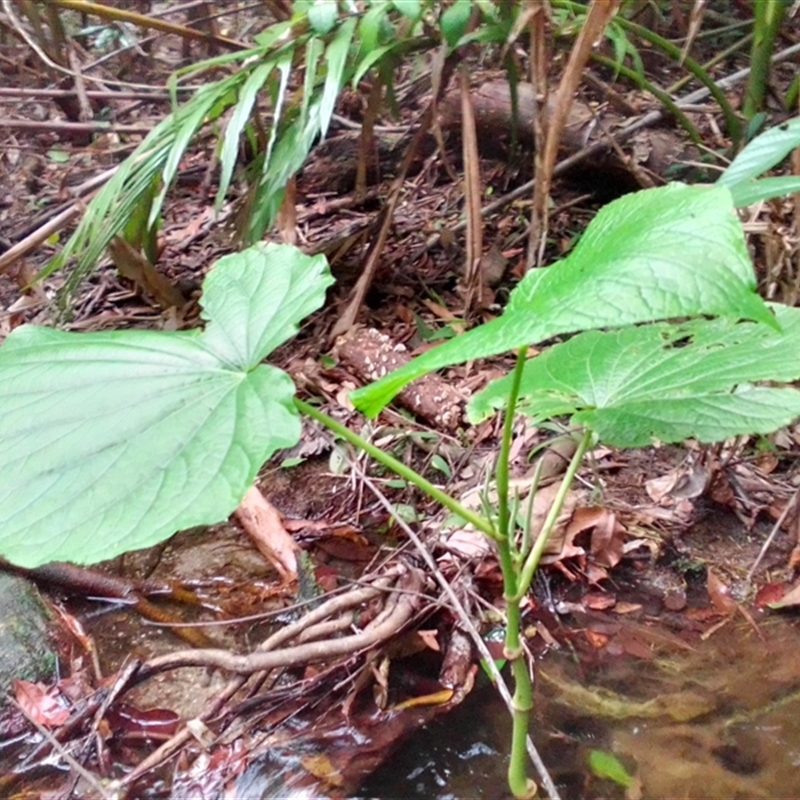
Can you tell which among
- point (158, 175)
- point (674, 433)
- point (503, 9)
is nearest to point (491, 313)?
point (503, 9)

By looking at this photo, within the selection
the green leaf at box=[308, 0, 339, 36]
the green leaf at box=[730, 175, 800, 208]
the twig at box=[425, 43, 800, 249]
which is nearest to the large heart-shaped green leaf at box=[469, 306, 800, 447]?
the green leaf at box=[730, 175, 800, 208]

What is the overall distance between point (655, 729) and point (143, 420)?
2.61ft

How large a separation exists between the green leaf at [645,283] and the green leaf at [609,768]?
25.8 inches

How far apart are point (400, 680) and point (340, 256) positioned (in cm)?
127

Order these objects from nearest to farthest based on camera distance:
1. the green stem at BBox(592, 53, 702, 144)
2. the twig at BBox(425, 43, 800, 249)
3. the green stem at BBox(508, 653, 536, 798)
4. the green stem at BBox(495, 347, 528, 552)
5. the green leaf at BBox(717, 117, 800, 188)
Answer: the green stem at BBox(495, 347, 528, 552), the green stem at BBox(508, 653, 536, 798), the green leaf at BBox(717, 117, 800, 188), the green stem at BBox(592, 53, 702, 144), the twig at BBox(425, 43, 800, 249)

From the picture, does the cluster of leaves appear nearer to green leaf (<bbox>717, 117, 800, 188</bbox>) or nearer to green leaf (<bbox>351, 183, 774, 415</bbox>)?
green leaf (<bbox>717, 117, 800, 188</bbox>)

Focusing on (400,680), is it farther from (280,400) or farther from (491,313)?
(491,313)

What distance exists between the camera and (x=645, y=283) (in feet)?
1.59

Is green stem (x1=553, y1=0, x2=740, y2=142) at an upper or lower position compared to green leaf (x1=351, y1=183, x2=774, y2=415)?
lower

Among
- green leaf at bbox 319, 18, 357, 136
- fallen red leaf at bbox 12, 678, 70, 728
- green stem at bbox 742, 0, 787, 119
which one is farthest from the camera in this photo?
green stem at bbox 742, 0, 787, 119

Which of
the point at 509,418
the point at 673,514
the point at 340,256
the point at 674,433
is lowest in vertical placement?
the point at 673,514

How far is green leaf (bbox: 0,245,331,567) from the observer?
554mm

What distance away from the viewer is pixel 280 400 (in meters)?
0.60

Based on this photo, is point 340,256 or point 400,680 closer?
point 400,680
